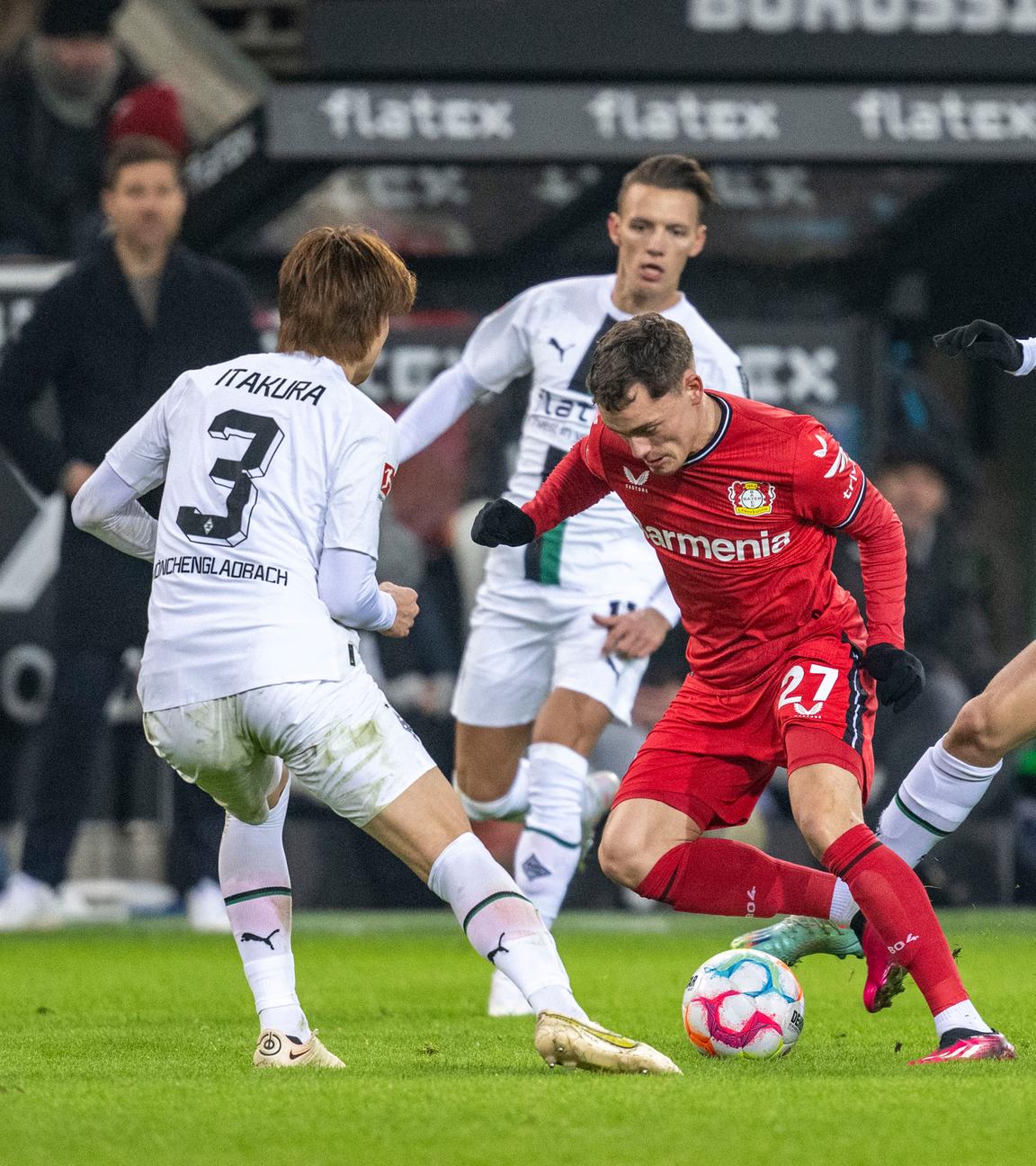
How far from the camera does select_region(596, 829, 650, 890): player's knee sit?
548 cm

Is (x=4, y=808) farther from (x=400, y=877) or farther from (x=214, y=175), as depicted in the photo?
(x=214, y=175)

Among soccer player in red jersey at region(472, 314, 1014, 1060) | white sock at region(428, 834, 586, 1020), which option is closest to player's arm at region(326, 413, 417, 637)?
white sock at region(428, 834, 586, 1020)

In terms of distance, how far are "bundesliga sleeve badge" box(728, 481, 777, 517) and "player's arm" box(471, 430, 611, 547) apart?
1.24 feet

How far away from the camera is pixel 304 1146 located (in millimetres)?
3906

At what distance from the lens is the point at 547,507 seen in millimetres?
5680

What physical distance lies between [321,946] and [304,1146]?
188 inches

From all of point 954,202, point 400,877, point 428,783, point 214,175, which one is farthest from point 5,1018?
point 954,202

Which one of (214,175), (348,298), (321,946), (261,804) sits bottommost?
(321,946)

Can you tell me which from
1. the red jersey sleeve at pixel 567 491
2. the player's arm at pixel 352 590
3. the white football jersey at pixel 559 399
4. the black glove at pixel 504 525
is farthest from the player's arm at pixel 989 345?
the player's arm at pixel 352 590

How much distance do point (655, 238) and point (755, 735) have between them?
1722mm

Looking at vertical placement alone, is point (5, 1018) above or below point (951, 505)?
below

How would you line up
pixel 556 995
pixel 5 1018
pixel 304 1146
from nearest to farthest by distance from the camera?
pixel 304 1146, pixel 556 995, pixel 5 1018

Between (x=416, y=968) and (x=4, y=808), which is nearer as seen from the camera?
(x=416, y=968)

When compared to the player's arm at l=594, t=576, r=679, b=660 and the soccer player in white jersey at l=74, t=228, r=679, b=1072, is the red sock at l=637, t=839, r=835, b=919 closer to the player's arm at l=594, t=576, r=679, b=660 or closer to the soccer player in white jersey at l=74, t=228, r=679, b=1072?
the soccer player in white jersey at l=74, t=228, r=679, b=1072
